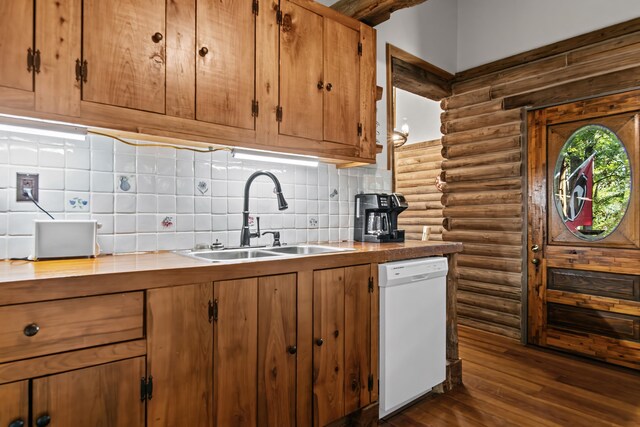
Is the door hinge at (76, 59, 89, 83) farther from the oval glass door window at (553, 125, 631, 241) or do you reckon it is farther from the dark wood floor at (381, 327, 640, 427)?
the oval glass door window at (553, 125, 631, 241)

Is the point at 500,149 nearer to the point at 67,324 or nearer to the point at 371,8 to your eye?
the point at 371,8

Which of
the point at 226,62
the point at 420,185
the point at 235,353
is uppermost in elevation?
the point at 226,62

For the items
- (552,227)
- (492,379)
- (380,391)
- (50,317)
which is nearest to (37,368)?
(50,317)

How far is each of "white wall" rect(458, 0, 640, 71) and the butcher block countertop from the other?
297cm

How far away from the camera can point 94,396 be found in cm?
119

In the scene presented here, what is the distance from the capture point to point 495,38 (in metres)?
3.65

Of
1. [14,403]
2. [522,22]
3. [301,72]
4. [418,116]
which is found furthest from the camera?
[418,116]

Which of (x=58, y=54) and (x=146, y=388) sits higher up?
(x=58, y=54)

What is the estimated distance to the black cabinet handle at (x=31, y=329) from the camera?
1.08 metres

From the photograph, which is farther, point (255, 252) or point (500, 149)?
point (500, 149)

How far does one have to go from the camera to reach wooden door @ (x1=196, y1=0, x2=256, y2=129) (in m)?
1.74

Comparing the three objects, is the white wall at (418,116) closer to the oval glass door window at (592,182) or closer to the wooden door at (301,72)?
the oval glass door window at (592,182)

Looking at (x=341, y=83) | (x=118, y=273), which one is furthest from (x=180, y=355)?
(x=341, y=83)

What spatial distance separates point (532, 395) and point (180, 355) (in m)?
2.31
